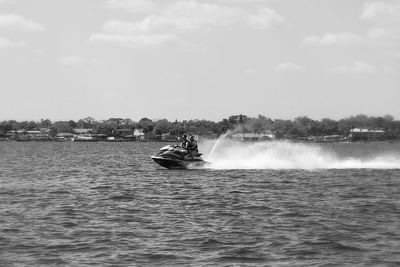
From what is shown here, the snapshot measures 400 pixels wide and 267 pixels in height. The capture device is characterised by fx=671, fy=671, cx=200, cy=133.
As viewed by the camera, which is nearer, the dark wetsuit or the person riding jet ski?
the dark wetsuit

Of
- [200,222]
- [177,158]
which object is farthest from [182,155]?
[200,222]

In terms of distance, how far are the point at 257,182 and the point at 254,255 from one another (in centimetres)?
2167

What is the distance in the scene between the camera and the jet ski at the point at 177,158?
47.1 m

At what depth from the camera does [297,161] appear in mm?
56844

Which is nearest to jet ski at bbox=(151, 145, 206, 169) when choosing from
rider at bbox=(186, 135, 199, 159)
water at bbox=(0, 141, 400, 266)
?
rider at bbox=(186, 135, 199, 159)

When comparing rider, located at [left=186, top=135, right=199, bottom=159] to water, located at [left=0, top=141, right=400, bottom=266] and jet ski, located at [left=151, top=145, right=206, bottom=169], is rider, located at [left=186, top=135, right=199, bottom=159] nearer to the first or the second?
jet ski, located at [left=151, top=145, right=206, bottom=169]

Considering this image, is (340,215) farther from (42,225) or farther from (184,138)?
(184,138)

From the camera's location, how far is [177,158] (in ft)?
155

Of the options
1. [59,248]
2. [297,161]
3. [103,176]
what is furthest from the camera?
[297,161]

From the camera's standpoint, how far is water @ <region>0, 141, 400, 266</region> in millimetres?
17609

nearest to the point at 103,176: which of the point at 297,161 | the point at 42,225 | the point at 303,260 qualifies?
the point at 297,161

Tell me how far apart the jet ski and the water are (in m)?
6.49

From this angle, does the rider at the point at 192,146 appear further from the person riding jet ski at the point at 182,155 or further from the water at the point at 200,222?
the water at the point at 200,222

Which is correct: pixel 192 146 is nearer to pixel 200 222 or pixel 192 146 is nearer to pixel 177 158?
pixel 177 158
